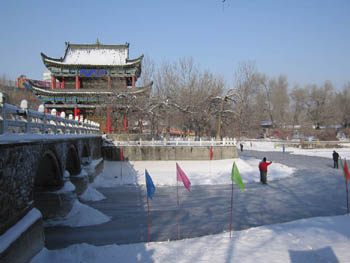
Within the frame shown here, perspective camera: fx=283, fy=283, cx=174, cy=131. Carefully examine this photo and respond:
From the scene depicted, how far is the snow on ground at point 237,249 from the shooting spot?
6.29 metres

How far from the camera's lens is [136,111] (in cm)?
3191

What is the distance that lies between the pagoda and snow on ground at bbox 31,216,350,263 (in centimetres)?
2406

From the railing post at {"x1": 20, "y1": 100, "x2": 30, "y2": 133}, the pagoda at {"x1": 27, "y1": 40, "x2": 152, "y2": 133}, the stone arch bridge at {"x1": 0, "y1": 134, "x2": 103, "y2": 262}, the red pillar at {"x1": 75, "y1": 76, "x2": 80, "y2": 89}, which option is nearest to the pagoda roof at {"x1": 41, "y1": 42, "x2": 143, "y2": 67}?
the pagoda at {"x1": 27, "y1": 40, "x2": 152, "y2": 133}

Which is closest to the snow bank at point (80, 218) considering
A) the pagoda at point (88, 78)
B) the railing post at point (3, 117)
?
the railing post at point (3, 117)

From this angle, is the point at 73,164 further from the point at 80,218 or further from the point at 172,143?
A: the point at 172,143

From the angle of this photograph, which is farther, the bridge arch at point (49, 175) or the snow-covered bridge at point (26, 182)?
the bridge arch at point (49, 175)

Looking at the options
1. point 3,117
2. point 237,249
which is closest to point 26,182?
point 3,117

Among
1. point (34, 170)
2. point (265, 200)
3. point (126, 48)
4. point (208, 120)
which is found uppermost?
point (126, 48)

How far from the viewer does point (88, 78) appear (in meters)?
35.6

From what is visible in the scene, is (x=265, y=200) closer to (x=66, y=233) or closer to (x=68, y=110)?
(x=66, y=233)

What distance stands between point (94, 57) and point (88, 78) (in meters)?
3.71

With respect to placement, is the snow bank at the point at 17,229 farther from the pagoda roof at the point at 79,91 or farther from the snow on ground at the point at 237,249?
the pagoda roof at the point at 79,91

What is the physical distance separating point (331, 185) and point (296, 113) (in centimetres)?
5911

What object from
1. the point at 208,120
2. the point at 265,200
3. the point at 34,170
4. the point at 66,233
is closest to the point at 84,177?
the point at 66,233
